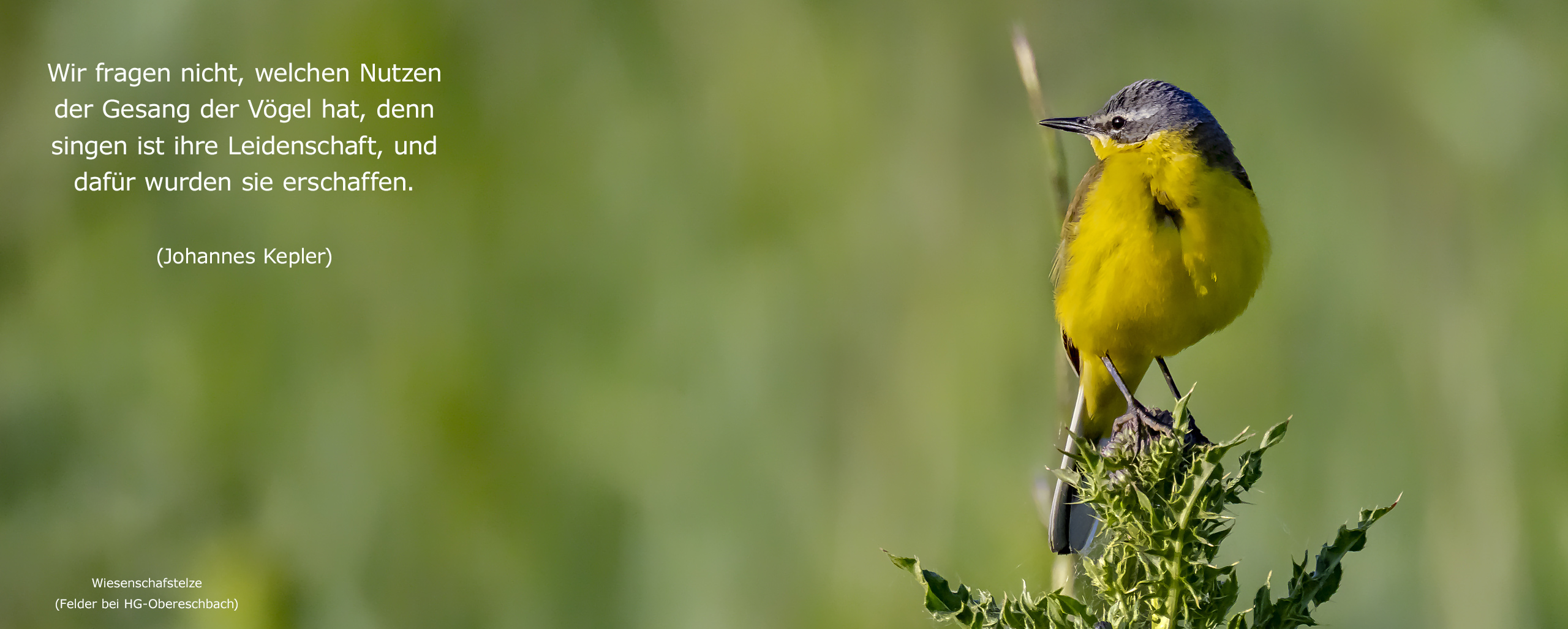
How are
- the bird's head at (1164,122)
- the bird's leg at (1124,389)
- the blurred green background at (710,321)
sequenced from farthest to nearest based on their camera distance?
the blurred green background at (710,321) < the bird's head at (1164,122) < the bird's leg at (1124,389)

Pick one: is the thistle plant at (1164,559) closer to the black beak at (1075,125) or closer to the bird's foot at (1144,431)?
the bird's foot at (1144,431)

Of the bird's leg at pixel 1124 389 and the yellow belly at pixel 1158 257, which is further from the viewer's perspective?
the yellow belly at pixel 1158 257

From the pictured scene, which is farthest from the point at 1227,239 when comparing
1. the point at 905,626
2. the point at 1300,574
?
the point at 905,626

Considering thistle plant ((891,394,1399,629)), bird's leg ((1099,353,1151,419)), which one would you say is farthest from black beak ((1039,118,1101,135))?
thistle plant ((891,394,1399,629))

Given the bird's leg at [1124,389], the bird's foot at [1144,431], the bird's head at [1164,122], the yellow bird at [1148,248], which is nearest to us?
the bird's foot at [1144,431]

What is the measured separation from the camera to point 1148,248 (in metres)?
2.67

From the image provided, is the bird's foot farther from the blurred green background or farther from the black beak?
the black beak

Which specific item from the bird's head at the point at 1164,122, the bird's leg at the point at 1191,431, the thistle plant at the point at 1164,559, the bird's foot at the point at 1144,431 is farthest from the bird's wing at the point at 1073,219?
the thistle plant at the point at 1164,559

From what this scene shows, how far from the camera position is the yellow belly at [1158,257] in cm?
262

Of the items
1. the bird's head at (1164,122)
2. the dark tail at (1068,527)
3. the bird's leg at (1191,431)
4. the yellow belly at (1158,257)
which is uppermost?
the bird's head at (1164,122)

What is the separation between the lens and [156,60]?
425cm

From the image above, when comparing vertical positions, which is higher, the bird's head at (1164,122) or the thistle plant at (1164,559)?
the bird's head at (1164,122)

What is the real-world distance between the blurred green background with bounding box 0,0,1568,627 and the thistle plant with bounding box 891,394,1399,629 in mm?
1426

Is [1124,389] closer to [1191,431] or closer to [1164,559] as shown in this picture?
[1191,431]
